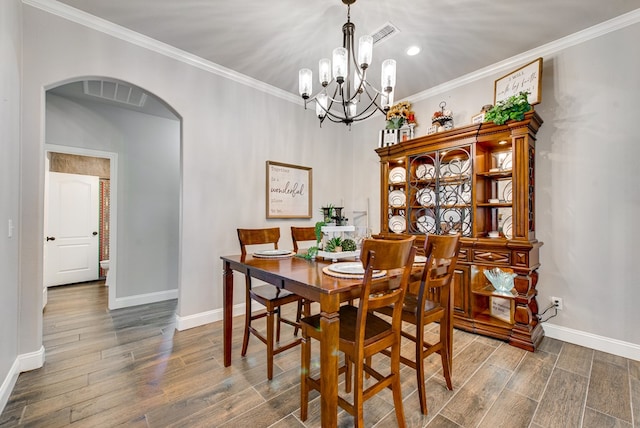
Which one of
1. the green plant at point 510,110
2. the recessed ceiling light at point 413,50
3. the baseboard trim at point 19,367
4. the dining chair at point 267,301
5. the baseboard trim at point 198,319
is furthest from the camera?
the baseboard trim at point 198,319

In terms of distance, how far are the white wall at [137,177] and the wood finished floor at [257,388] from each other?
1.17 metres

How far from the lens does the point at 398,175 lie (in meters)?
3.57

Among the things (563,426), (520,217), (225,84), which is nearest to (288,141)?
(225,84)

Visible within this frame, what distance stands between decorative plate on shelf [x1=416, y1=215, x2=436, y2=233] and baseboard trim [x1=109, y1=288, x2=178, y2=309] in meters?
3.53

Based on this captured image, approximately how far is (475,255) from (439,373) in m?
1.21

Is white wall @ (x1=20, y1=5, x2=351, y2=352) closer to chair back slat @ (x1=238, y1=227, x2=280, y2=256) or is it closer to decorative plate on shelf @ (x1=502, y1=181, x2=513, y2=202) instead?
chair back slat @ (x1=238, y1=227, x2=280, y2=256)

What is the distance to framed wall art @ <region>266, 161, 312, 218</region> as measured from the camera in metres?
3.53

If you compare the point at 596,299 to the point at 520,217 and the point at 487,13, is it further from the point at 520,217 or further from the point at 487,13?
the point at 487,13

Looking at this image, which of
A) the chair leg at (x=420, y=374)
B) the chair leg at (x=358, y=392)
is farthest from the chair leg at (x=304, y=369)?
the chair leg at (x=420, y=374)

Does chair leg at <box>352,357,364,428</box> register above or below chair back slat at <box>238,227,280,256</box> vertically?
below

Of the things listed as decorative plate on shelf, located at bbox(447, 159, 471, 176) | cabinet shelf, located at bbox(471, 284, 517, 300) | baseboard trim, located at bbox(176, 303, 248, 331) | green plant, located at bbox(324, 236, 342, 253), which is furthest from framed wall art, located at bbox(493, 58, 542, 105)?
baseboard trim, located at bbox(176, 303, 248, 331)

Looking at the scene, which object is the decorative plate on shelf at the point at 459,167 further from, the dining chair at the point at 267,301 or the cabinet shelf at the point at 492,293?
the dining chair at the point at 267,301

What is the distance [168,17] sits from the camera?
7.61 ft

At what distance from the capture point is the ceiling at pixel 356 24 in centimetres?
215
